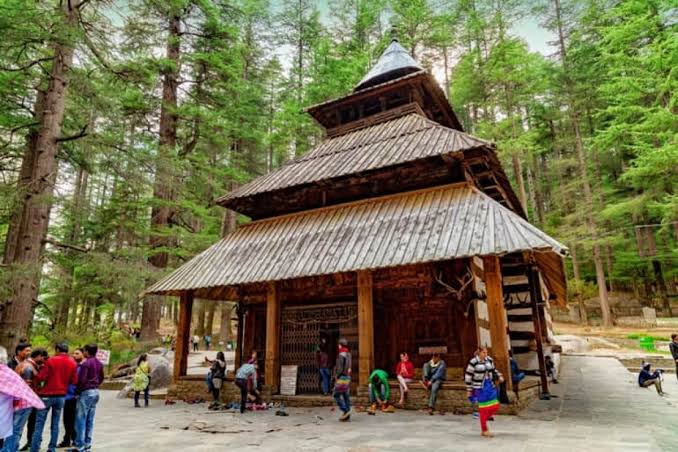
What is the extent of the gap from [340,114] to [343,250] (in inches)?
365

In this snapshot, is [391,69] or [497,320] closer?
[497,320]

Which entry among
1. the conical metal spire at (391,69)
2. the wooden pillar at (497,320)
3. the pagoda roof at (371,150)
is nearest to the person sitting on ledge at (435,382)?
the wooden pillar at (497,320)

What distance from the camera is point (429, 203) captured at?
1073 cm

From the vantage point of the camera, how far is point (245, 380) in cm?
986

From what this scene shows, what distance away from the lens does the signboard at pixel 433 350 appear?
416 inches

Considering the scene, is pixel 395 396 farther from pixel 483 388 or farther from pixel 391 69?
pixel 391 69

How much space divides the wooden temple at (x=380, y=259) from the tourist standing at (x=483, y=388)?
5.69 ft

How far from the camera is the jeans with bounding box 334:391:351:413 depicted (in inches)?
320

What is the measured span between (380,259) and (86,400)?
241 inches

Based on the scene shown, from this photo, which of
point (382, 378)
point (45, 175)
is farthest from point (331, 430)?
point (45, 175)

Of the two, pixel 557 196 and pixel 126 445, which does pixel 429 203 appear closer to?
pixel 126 445

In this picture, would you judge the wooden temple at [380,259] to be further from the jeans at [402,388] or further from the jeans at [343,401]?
the jeans at [343,401]

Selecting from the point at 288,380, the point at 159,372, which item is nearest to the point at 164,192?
the point at 159,372

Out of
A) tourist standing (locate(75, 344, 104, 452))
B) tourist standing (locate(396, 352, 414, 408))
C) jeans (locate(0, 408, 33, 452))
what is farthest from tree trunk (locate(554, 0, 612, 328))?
jeans (locate(0, 408, 33, 452))
